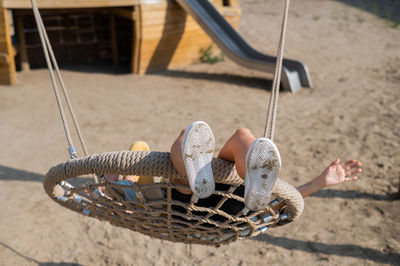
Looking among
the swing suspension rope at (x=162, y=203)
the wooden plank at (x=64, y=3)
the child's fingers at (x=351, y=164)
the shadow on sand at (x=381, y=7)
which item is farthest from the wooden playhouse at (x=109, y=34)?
the child's fingers at (x=351, y=164)

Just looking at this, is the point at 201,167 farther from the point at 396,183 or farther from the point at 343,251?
the point at 396,183

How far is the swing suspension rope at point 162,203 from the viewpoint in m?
1.47

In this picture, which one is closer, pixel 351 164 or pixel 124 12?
pixel 351 164

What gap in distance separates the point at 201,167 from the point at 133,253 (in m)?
1.44

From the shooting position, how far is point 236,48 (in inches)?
239

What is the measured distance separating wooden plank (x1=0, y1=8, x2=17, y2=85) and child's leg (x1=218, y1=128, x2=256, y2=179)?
4.47 metres

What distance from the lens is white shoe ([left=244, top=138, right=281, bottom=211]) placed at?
4.39 feet

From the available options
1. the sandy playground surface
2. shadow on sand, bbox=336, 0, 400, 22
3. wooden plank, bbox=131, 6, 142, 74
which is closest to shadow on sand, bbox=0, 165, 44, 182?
the sandy playground surface

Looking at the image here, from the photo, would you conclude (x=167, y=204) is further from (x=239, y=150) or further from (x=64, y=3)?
(x=64, y=3)

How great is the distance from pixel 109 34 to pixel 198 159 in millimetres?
6070

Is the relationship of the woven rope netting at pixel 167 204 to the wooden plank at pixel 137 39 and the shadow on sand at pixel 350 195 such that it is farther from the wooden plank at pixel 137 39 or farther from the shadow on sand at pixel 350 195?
the wooden plank at pixel 137 39

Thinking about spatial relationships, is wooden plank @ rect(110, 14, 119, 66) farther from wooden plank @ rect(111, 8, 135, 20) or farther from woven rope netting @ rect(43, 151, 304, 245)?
woven rope netting @ rect(43, 151, 304, 245)

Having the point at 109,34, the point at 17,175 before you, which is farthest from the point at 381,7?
the point at 17,175

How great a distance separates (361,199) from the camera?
3.20 m
